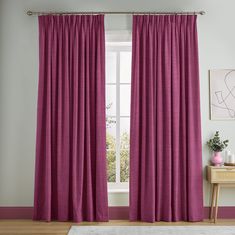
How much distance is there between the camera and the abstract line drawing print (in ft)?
14.9

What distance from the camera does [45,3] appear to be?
4598 millimetres

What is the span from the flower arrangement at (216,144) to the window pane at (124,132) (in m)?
1.05

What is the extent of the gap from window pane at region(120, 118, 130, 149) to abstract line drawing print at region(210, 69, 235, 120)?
111 centimetres

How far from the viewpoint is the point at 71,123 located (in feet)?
14.4

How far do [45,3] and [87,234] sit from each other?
2.88 metres

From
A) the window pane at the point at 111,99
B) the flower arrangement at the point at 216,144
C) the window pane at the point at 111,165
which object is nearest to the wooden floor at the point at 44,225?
the window pane at the point at 111,165

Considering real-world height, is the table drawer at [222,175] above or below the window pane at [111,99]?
below

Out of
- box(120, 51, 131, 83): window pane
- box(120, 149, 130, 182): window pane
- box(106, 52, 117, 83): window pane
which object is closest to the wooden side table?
box(120, 149, 130, 182): window pane

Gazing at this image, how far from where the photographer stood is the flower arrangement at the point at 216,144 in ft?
14.4

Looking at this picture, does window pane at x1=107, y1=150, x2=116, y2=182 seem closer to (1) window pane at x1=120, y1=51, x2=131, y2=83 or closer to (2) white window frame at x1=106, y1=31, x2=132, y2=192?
(2) white window frame at x1=106, y1=31, x2=132, y2=192

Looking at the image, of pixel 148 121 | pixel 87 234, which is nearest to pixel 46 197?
pixel 87 234

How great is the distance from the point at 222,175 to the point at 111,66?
1.98 meters

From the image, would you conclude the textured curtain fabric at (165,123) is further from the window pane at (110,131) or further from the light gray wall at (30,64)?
Answer: the window pane at (110,131)

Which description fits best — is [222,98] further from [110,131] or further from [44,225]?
[44,225]
